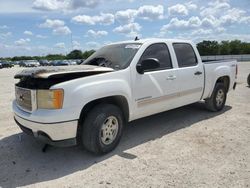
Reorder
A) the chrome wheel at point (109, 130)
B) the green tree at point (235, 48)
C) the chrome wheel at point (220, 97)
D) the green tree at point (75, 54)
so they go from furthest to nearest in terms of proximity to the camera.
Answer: the green tree at point (75, 54) < the green tree at point (235, 48) < the chrome wheel at point (220, 97) < the chrome wheel at point (109, 130)

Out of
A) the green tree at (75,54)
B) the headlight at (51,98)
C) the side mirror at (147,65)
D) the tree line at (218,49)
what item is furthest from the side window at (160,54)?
the green tree at (75,54)

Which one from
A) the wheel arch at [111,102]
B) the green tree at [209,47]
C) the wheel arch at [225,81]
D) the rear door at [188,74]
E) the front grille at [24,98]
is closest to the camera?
the front grille at [24,98]

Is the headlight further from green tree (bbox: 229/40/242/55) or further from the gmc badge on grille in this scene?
green tree (bbox: 229/40/242/55)

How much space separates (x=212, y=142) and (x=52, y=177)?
2.93m

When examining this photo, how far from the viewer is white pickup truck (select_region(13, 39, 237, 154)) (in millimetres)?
3979

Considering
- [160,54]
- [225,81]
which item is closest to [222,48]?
[225,81]

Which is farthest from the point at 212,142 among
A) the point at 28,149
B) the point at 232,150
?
the point at 28,149

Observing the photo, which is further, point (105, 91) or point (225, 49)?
point (225, 49)

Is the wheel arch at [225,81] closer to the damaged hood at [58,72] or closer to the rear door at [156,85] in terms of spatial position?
the rear door at [156,85]

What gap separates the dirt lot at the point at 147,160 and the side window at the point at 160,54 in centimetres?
140

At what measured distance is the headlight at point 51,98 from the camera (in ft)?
12.8

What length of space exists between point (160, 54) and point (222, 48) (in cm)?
8346

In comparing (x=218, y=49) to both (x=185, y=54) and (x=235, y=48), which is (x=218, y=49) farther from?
(x=185, y=54)

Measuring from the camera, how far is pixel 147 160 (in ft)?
14.2
